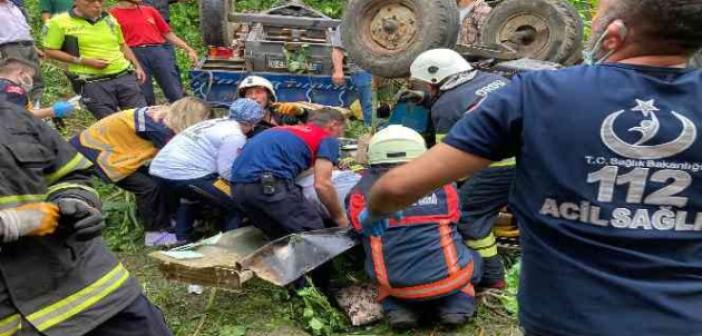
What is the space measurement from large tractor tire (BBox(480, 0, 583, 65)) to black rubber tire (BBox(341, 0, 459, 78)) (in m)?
0.73

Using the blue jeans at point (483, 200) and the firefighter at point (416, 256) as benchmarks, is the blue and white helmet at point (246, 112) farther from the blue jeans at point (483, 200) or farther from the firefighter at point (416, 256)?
the blue jeans at point (483, 200)

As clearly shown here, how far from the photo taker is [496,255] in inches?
186

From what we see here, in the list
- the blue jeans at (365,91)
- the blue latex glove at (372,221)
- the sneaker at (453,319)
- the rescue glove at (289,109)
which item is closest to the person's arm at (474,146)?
the blue latex glove at (372,221)

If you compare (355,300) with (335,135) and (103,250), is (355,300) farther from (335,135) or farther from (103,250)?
(103,250)

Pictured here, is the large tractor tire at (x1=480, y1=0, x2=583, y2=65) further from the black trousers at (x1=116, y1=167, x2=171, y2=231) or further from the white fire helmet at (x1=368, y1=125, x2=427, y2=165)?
the black trousers at (x1=116, y1=167, x2=171, y2=231)

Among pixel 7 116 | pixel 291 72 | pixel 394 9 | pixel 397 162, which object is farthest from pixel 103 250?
pixel 291 72

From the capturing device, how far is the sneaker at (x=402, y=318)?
4184mm

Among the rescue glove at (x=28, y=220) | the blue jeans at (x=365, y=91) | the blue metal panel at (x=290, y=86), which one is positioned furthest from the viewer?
the blue metal panel at (x=290, y=86)

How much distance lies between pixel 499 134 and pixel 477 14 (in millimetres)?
6222

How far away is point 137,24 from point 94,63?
1330 millimetres

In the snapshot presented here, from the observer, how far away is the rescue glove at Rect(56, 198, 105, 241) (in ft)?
7.59

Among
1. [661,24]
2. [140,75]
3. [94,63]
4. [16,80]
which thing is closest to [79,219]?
[661,24]

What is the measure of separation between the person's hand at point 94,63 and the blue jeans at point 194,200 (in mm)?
1850

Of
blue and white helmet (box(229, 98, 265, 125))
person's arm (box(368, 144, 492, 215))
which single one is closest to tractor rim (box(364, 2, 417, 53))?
blue and white helmet (box(229, 98, 265, 125))
